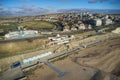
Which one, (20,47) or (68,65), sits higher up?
(20,47)

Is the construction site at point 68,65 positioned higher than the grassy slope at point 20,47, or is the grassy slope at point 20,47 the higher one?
the grassy slope at point 20,47

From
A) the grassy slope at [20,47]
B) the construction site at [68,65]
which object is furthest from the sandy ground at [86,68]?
the grassy slope at [20,47]

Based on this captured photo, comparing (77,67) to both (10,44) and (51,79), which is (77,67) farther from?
(10,44)

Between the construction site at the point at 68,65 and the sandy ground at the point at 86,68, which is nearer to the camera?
the sandy ground at the point at 86,68

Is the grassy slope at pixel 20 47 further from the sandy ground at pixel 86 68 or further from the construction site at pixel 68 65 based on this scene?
the sandy ground at pixel 86 68

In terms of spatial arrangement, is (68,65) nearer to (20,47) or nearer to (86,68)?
(86,68)

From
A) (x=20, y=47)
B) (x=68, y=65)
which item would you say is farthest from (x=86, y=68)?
(x=20, y=47)

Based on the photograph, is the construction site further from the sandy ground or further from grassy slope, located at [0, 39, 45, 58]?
grassy slope, located at [0, 39, 45, 58]

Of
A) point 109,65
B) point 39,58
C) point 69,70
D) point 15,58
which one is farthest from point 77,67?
point 15,58

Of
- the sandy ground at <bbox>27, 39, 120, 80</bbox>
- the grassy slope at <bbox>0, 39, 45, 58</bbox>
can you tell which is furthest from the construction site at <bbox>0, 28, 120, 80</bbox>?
the grassy slope at <bbox>0, 39, 45, 58</bbox>
